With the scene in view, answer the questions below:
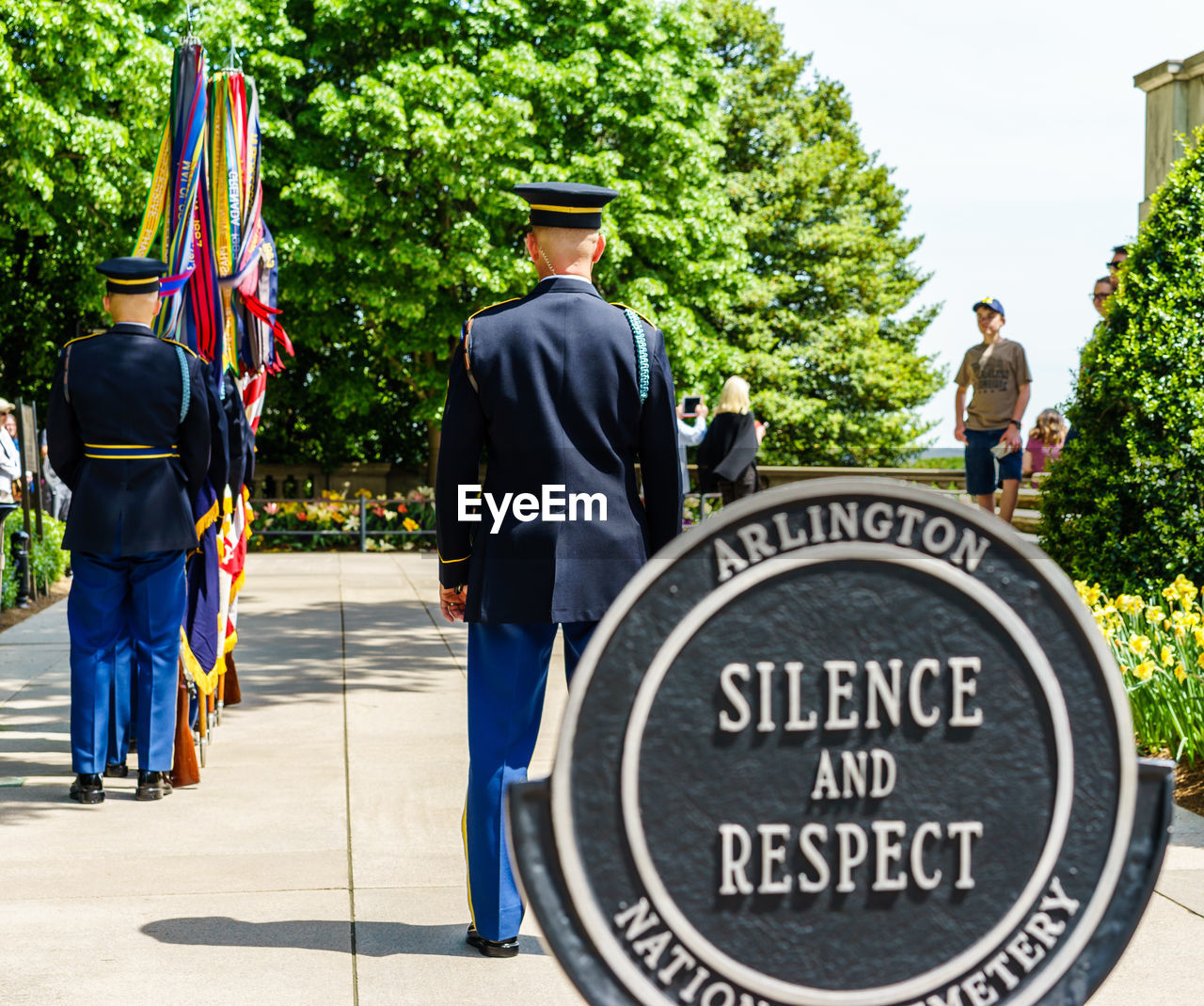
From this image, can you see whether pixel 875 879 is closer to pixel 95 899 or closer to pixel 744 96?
pixel 95 899

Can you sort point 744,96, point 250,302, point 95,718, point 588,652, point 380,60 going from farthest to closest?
point 744,96
point 380,60
point 250,302
point 95,718
point 588,652

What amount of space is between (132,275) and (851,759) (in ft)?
14.4

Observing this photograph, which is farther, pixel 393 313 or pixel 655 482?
pixel 393 313

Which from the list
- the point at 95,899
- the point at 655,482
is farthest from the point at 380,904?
the point at 655,482

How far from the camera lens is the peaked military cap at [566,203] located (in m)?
3.47

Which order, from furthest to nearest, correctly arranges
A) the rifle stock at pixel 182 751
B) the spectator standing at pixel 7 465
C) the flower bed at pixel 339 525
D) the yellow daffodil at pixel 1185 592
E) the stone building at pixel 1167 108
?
1. the flower bed at pixel 339 525
2. the spectator standing at pixel 7 465
3. the stone building at pixel 1167 108
4. the yellow daffodil at pixel 1185 592
5. the rifle stock at pixel 182 751

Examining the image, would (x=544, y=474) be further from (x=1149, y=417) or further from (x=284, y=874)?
(x=1149, y=417)

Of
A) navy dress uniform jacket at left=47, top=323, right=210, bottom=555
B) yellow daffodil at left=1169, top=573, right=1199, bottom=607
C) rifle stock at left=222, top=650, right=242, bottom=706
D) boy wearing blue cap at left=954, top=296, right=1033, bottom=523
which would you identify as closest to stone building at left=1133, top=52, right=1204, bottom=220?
boy wearing blue cap at left=954, top=296, right=1033, bottom=523

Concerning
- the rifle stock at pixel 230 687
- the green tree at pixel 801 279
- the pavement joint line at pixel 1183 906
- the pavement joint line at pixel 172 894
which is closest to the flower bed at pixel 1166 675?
the pavement joint line at pixel 1183 906

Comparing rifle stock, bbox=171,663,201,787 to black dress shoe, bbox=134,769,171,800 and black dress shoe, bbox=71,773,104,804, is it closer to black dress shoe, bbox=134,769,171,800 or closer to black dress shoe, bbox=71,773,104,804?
black dress shoe, bbox=134,769,171,800

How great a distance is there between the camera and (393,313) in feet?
75.1

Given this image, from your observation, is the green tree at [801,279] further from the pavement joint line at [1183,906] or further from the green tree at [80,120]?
the pavement joint line at [1183,906]

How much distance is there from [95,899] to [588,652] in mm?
3136

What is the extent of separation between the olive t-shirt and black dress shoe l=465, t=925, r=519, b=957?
7.32m
